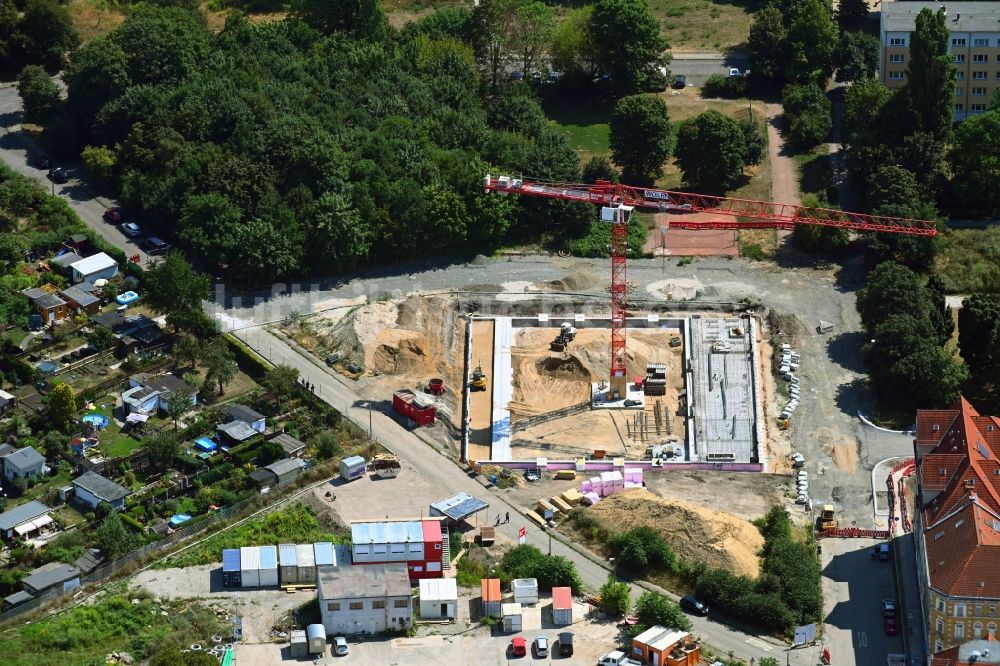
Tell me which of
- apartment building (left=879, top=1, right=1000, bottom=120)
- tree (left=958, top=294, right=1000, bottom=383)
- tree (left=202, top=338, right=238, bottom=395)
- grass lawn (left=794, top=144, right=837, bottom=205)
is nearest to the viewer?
tree (left=202, top=338, right=238, bottom=395)

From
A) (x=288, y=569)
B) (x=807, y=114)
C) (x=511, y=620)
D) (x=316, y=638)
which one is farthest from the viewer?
(x=807, y=114)

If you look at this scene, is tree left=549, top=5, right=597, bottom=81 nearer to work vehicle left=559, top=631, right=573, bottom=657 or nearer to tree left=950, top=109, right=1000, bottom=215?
tree left=950, top=109, right=1000, bottom=215

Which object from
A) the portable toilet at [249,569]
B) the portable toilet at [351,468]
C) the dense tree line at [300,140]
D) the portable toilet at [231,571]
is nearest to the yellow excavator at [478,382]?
the dense tree line at [300,140]

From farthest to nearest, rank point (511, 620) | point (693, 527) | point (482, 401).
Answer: point (482, 401), point (693, 527), point (511, 620)

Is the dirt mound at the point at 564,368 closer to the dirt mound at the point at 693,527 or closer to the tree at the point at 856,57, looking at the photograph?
the dirt mound at the point at 693,527

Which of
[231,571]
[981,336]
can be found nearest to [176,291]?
[231,571]

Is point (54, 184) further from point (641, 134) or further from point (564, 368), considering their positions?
point (641, 134)

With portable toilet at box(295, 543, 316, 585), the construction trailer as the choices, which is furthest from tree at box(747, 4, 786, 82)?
portable toilet at box(295, 543, 316, 585)
